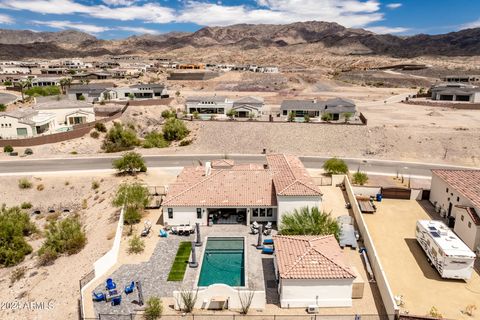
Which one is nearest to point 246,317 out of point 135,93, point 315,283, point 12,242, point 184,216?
point 315,283

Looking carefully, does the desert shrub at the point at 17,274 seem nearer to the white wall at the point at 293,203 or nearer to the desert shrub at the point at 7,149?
the white wall at the point at 293,203

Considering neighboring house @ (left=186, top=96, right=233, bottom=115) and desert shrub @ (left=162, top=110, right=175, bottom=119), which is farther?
neighboring house @ (left=186, top=96, right=233, bottom=115)

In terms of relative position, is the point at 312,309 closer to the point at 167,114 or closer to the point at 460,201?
the point at 460,201

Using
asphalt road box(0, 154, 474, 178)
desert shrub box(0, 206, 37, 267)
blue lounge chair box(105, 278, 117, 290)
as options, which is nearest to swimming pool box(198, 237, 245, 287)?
blue lounge chair box(105, 278, 117, 290)

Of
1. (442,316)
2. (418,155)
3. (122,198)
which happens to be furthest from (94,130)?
(442,316)

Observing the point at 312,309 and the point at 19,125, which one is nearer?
the point at 312,309

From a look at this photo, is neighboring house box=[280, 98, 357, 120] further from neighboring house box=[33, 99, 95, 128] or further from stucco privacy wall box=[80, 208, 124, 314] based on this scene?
stucco privacy wall box=[80, 208, 124, 314]
